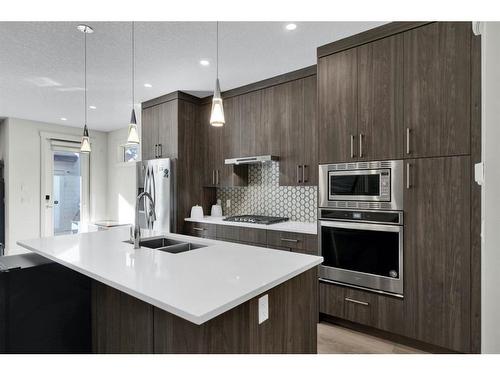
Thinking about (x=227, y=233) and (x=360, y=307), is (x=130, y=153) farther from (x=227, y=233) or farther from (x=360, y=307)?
(x=360, y=307)

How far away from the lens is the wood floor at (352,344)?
2.16 m

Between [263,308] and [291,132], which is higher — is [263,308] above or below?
below

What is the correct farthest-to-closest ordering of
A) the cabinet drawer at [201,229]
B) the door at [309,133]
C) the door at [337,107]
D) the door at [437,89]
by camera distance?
the cabinet drawer at [201,229] → the door at [309,133] → the door at [337,107] → the door at [437,89]

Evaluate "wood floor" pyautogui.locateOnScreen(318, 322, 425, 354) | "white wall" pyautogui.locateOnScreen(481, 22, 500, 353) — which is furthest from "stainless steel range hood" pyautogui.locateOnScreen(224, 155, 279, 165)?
"white wall" pyautogui.locateOnScreen(481, 22, 500, 353)

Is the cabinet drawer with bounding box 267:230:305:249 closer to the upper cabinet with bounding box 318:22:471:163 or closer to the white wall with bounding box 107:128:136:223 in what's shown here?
the upper cabinet with bounding box 318:22:471:163

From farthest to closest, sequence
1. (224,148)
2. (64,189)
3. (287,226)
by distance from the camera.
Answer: (64,189) < (224,148) < (287,226)

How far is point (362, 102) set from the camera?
2375mm

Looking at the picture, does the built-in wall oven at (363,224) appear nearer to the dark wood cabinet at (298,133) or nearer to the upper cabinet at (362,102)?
the upper cabinet at (362,102)

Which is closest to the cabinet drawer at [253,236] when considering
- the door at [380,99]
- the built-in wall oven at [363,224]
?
the built-in wall oven at [363,224]

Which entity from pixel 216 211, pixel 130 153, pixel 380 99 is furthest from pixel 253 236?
pixel 130 153

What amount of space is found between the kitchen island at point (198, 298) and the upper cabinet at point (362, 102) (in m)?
1.22

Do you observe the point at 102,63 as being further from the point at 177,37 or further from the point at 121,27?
the point at 177,37

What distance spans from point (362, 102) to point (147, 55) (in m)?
2.00

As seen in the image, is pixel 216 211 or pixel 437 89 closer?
pixel 437 89
